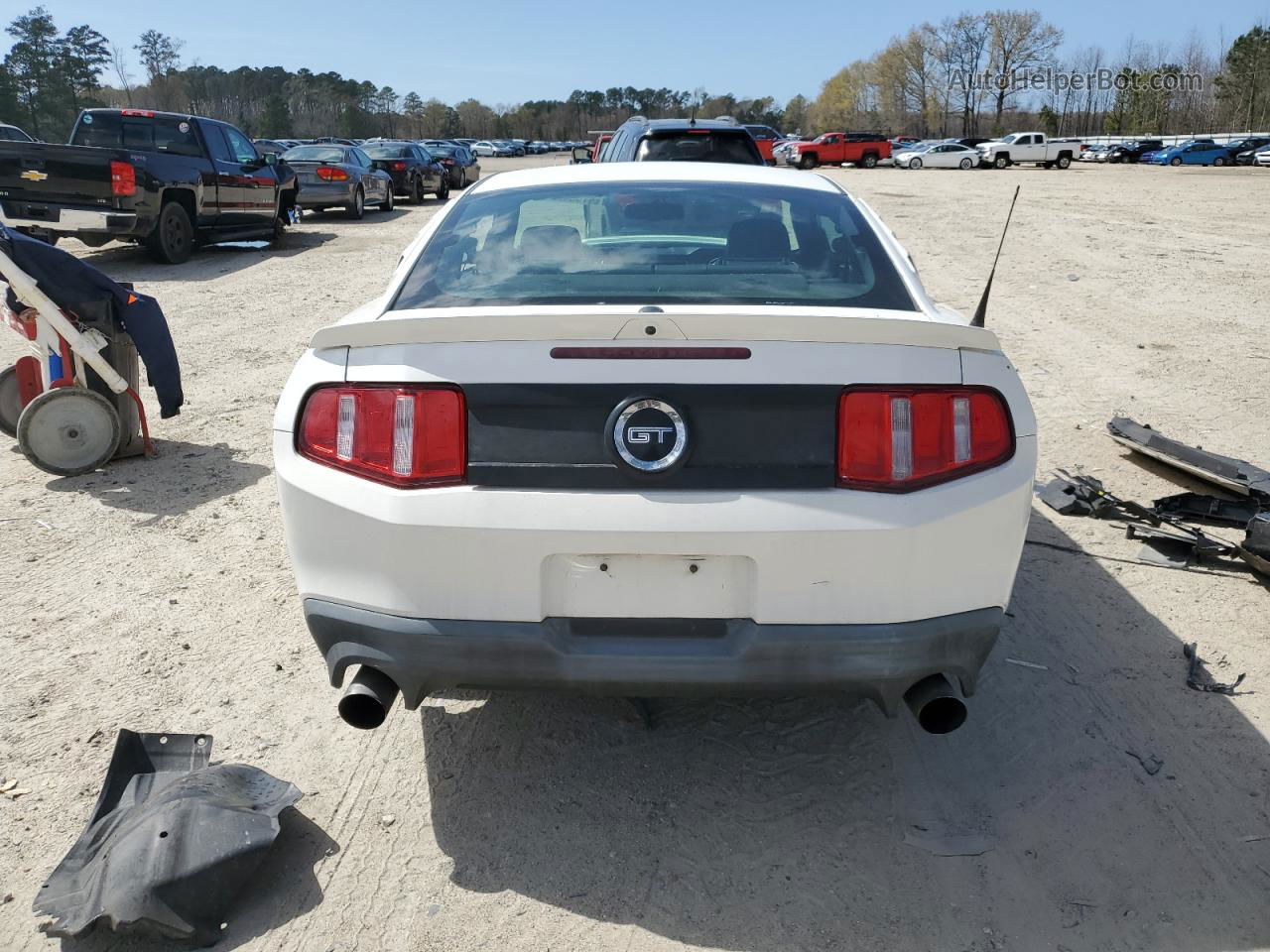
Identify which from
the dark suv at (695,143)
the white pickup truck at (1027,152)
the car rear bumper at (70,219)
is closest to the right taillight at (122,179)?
the car rear bumper at (70,219)

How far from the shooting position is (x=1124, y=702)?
3539mm

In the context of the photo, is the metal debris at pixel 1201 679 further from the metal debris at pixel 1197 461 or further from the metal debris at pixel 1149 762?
the metal debris at pixel 1197 461

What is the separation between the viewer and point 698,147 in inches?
470

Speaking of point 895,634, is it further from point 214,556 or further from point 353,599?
point 214,556

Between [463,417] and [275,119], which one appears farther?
[275,119]

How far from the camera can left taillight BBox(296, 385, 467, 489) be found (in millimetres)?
2570

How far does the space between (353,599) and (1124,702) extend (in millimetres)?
2563

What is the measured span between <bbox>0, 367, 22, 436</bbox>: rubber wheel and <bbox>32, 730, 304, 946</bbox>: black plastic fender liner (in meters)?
4.15

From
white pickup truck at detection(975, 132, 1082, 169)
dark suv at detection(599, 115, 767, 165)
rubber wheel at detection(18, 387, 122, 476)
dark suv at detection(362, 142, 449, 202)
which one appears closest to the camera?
rubber wheel at detection(18, 387, 122, 476)

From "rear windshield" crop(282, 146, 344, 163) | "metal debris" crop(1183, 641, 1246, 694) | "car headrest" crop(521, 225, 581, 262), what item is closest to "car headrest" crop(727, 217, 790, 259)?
"car headrest" crop(521, 225, 581, 262)

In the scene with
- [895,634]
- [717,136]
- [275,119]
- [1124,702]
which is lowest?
[1124,702]

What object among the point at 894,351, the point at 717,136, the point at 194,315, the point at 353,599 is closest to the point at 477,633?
the point at 353,599

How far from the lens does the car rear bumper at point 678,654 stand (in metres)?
2.54

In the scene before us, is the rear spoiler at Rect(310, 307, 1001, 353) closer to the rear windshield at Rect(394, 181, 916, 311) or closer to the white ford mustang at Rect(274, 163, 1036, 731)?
the white ford mustang at Rect(274, 163, 1036, 731)
